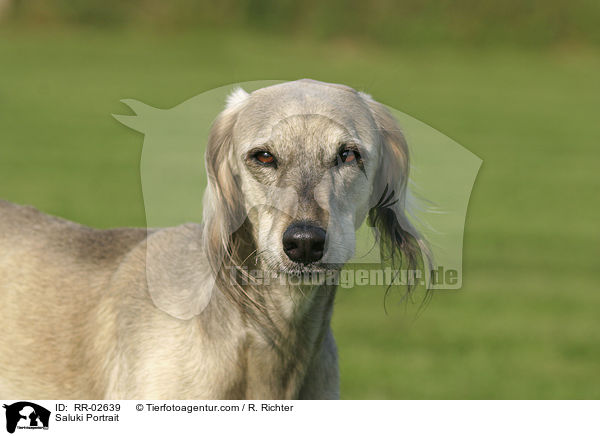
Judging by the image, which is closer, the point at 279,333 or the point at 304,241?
the point at 304,241

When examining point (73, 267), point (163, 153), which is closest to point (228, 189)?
point (163, 153)

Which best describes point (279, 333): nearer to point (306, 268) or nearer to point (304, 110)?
point (306, 268)

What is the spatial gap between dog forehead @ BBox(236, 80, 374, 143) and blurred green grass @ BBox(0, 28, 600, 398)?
0.61 feet

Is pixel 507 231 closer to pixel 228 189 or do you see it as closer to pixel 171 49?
pixel 171 49

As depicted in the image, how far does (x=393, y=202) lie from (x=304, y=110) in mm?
640

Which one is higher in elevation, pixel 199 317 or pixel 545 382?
pixel 545 382

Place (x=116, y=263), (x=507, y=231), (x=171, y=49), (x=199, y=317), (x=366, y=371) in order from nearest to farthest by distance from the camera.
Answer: (x=199, y=317), (x=116, y=263), (x=366, y=371), (x=171, y=49), (x=507, y=231)

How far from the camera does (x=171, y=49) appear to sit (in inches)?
432

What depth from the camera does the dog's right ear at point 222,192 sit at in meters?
4.02

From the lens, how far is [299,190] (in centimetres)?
367

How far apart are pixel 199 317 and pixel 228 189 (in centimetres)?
61

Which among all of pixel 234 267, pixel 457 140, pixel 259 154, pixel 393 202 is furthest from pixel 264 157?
pixel 457 140
